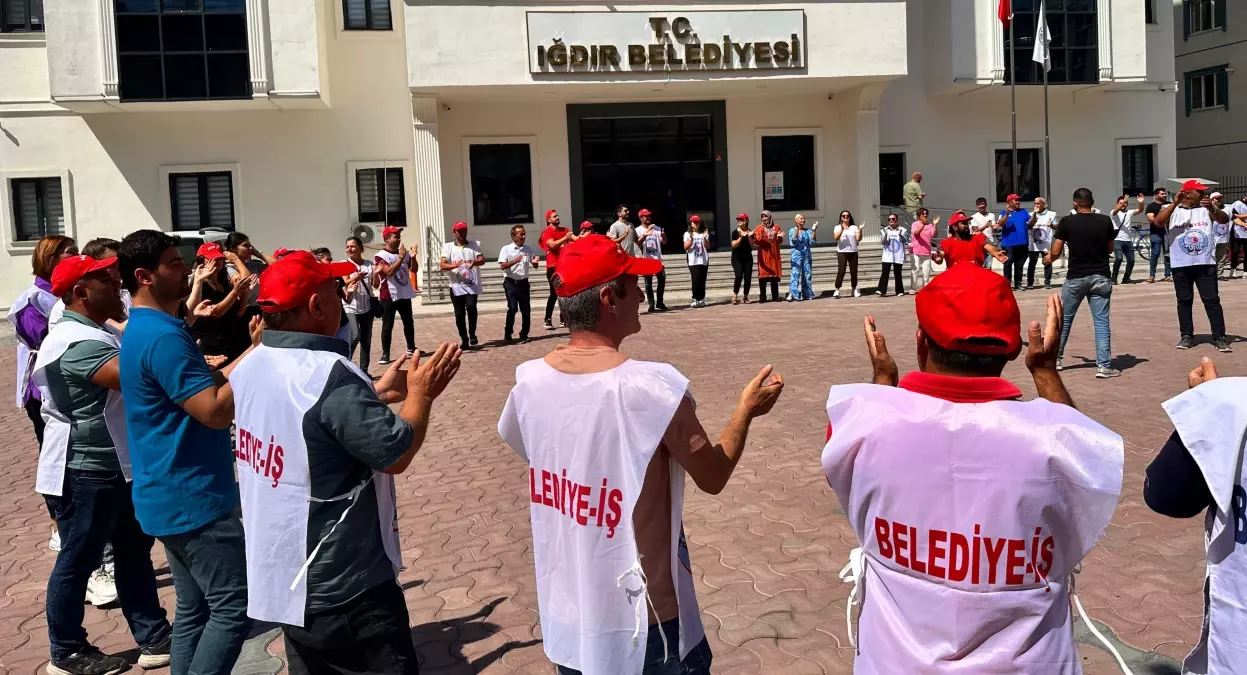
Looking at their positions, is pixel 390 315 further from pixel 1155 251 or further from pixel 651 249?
pixel 1155 251

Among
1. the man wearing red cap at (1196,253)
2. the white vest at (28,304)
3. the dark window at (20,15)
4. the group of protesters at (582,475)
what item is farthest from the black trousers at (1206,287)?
the dark window at (20,15)

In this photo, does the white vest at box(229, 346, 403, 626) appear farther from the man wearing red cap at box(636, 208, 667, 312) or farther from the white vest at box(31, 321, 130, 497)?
the man wearing red cap at box(636, 208, 667, 312)

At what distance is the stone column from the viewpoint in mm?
23219

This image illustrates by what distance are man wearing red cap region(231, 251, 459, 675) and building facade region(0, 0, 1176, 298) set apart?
66.9ft

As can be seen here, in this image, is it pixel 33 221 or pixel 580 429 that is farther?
pixel 33 221

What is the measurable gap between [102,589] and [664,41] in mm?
19829

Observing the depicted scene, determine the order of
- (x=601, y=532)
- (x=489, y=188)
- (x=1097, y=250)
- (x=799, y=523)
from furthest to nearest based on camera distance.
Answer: (x=489, y=188), (x=1097, y=250), (x=799, y=523), (x=601, y=532)

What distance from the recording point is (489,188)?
2528 centimetres

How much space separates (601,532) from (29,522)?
5.95 metres

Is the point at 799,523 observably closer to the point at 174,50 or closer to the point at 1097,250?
the point at 1097,250

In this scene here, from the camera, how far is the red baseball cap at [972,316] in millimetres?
2234

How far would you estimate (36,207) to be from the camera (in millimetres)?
23672

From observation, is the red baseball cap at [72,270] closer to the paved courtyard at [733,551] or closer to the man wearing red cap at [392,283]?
the paved courtyard at [733,551]

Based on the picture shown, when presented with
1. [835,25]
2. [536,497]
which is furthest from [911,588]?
[835,25]
